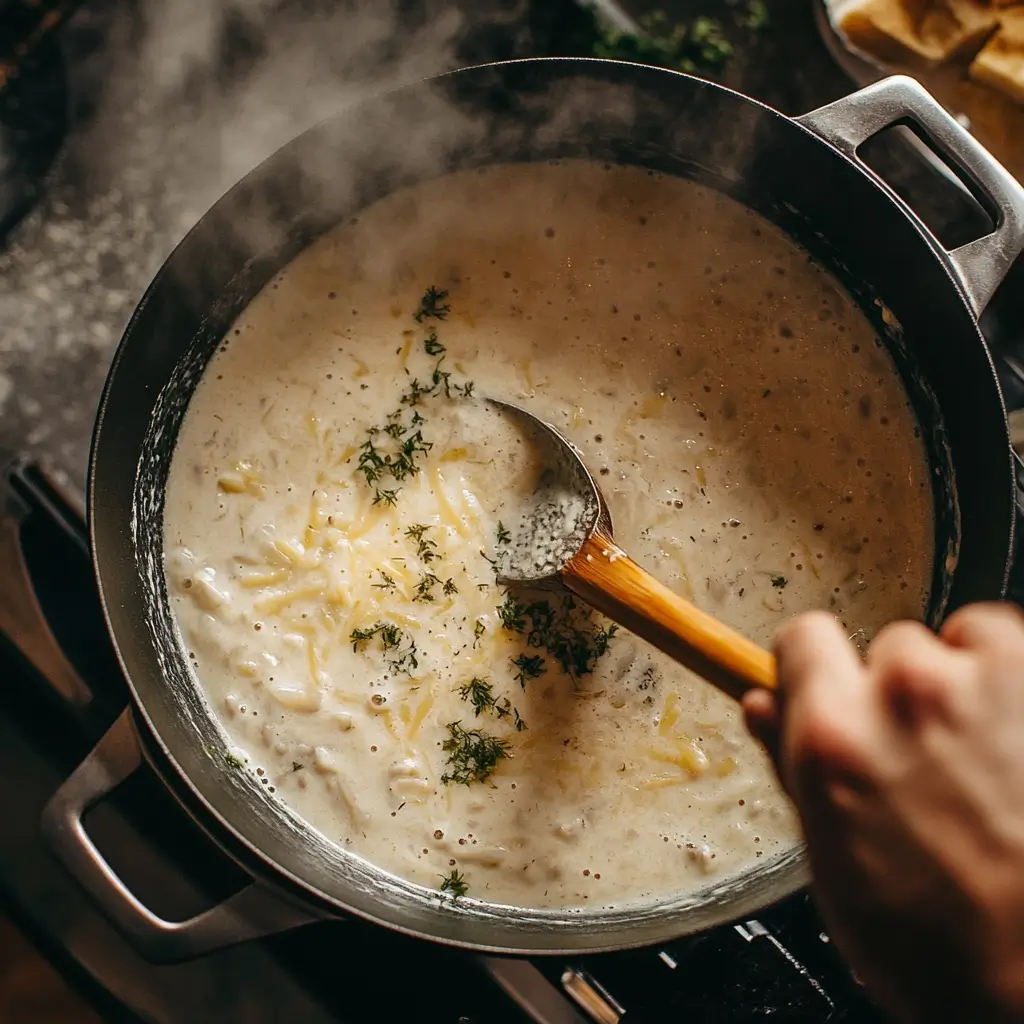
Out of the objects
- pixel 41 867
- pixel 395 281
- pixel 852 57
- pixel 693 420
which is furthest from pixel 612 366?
pixel 41 867

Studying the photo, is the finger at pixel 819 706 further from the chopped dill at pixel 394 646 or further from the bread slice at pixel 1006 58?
the bread slice at pixel 1006 58

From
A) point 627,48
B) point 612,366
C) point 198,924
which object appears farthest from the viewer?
point 627,48

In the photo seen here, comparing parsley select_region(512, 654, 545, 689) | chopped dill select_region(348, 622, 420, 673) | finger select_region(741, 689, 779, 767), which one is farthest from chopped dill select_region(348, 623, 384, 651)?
finger select_region(741, 689, 779, 767)

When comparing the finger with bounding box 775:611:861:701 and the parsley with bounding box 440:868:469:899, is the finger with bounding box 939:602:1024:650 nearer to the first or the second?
the finger with bounding box 775:611:861:701

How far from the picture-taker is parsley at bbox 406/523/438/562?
1.70 metres

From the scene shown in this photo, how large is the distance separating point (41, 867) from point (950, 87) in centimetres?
228

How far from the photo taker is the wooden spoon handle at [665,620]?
1151 mm

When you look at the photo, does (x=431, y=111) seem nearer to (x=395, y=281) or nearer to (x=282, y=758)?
(x=395, y=281)

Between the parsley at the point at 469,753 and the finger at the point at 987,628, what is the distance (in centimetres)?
102

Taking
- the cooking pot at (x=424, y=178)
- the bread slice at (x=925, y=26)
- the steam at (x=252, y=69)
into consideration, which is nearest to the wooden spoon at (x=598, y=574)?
the cooking pot at (x=424, y=178)

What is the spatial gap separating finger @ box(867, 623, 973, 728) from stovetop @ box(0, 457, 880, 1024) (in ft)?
2.98

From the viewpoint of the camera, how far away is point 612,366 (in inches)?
70.1

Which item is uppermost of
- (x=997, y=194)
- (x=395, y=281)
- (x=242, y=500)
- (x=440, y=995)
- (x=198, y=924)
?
(x=997, y=194)

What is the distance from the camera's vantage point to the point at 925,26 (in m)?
1.87
